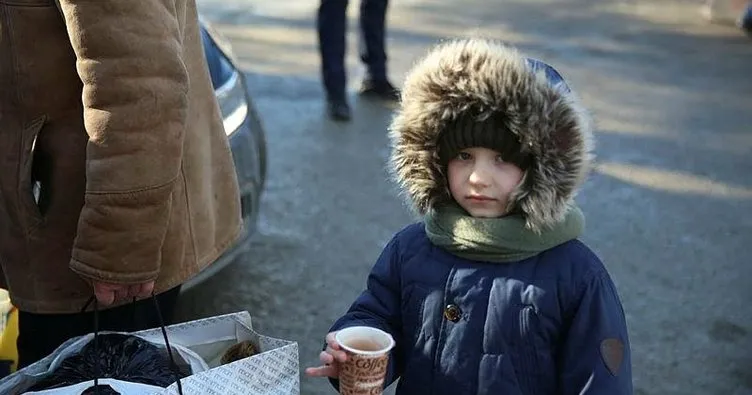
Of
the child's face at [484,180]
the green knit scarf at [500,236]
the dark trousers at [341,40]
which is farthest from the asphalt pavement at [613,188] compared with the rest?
the green knit scarf at [500,236]

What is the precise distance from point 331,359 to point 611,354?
1.78 feet

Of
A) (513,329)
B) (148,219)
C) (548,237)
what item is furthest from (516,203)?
(148,219)

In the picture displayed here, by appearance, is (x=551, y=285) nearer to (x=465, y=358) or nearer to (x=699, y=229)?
(x=465, y=358)

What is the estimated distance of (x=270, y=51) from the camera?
28.5 feet

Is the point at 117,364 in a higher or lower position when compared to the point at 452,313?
lower

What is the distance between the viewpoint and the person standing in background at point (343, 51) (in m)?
6.47

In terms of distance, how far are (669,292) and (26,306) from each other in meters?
2.89

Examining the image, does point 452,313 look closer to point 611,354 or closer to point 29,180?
point 611,354

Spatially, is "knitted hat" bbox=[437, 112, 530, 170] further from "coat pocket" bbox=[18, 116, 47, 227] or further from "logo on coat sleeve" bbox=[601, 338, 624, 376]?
"coat pocket" bbox=[18, 116, 47, 227]

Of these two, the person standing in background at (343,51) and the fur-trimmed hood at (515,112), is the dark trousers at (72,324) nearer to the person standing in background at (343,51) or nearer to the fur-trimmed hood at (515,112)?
the fur-trimmed hood at (515,112)

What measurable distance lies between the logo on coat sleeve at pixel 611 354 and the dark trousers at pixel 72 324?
1.10 m

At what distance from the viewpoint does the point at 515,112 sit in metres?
2.00

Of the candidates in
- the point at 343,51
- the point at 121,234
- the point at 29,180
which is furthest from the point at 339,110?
the point at 121,234

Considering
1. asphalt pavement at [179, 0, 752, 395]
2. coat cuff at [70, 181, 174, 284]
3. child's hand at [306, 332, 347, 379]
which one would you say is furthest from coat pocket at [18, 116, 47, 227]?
asphalt pavement at [179, 0, 752, 395]
